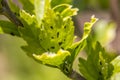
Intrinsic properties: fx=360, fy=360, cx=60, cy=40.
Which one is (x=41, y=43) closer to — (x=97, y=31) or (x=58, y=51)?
(x=58, y=51)

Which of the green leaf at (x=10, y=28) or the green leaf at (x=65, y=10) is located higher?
the green leaf at (x=65, y=10)

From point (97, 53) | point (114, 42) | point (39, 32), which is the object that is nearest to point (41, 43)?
point (39, 32)

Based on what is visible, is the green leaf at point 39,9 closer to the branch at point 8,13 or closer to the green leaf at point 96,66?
the branch at point 8,13

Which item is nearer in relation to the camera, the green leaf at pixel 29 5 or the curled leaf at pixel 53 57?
the curled leaf at pixel 53 57

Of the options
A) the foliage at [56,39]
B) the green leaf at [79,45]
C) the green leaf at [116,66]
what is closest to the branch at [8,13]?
the foliage at [56,39]

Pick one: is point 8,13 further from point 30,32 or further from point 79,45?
point 79,45

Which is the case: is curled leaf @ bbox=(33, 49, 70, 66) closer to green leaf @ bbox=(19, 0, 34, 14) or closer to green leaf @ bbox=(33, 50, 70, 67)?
green leaf @ bbox=(33, 50, 70, 67)

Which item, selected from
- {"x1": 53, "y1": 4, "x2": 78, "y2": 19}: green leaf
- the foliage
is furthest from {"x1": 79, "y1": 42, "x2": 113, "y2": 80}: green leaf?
{"x1": 53, "y1": 4, "x2": 78, "y2": 19}: green leaf

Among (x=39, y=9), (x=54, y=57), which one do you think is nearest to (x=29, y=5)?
(x=39, y=9)
